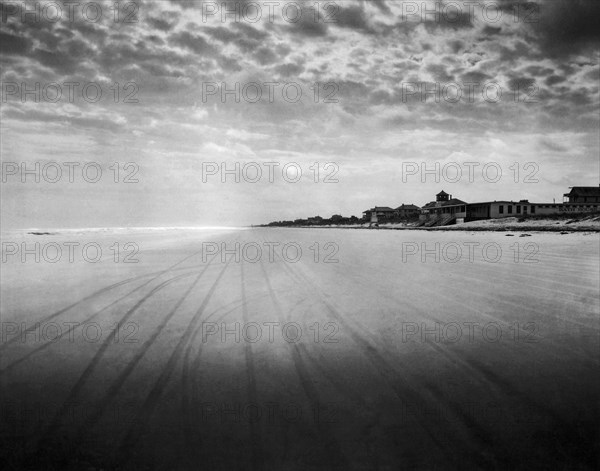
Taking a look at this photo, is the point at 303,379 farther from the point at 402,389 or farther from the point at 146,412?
the point at 146,412

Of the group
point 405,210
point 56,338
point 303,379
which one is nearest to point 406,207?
point 405,210

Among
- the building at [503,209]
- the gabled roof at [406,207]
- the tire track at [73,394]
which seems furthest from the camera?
the gabled roof at [406,207]

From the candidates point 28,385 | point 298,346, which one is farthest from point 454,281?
point 28,385

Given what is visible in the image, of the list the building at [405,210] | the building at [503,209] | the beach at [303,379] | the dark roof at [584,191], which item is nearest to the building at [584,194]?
the dark roof at [584,191]

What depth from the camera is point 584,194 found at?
68500 mm

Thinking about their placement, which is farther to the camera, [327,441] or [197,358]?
[197,358]

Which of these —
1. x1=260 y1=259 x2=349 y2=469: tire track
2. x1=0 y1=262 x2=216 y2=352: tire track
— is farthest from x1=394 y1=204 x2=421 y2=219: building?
x1=260 y1=259 x2=349 y2=469: tire track

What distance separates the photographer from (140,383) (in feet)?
11.0

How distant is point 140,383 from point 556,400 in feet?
12.1

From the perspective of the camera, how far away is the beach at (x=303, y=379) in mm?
2375

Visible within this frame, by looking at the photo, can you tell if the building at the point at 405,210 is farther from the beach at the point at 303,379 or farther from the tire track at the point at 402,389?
the tire track at the point at 402,389

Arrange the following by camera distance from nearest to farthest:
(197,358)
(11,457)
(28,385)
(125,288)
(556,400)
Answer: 1. (11,457)
2. (556,400)
3. (28,385)
4. (197,358)
5. (125,288)

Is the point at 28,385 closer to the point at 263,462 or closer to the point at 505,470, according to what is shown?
the point at 263,462

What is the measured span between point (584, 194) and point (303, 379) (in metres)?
85.7
